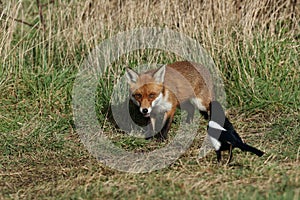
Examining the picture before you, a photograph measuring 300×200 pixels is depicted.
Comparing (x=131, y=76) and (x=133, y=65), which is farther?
(x=133, y=65)

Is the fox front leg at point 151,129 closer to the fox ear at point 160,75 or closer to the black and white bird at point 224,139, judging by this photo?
the fox ear at point 160,75

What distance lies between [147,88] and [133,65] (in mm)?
1149

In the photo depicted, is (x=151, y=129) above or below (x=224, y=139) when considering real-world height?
below

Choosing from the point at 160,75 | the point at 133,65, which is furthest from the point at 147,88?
the point at 133,65

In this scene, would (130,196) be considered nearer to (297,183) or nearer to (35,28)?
(297,183)

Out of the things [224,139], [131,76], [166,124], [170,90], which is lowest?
[166,124]

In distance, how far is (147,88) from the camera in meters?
5.55

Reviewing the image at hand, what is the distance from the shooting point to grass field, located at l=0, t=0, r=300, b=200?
4258 mm

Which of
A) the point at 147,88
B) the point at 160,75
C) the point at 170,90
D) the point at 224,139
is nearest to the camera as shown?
the point at 224,139

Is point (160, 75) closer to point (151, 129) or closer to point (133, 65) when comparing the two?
point (151, 129)

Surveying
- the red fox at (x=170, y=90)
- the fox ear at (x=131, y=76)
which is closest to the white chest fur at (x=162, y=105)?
the red fox at (x=170, y=90)

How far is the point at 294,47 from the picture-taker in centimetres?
662

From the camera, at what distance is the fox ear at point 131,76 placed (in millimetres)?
5674

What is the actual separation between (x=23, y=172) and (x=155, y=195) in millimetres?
1579
